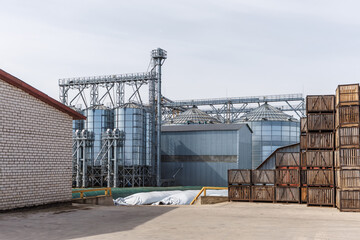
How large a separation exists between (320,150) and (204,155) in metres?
31.2

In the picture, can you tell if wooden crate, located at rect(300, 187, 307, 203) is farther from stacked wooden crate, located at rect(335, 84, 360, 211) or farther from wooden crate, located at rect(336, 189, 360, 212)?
wooden crate, located at rect(336, 189, 360, 212)

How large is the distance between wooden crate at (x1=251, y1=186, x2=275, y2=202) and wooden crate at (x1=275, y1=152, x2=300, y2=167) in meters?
1.51

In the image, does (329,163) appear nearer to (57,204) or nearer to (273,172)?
(273,172)

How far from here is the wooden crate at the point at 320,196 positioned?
2127 centimetres

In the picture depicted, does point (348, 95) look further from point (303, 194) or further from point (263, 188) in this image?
point (263, 188)

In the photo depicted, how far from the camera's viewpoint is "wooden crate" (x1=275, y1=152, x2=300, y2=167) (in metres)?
24.0

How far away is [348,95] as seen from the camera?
66.2 ft

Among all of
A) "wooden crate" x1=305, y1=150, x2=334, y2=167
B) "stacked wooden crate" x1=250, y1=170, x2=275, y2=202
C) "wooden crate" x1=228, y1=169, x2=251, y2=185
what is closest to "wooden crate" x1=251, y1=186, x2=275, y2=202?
"stacked wooden crate" x1=250, y1=170, x2=275, y2=202

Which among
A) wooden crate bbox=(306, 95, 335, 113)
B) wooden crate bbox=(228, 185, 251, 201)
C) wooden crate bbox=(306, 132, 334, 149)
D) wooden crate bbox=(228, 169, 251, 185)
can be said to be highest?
wooden crate bbox=(306, 95, 335, 113)

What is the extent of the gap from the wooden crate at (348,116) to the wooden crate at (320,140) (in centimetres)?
156

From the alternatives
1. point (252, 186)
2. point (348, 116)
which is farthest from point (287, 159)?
point (348, 116)

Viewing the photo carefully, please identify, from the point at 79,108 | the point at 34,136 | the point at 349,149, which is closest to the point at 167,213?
the point at 34,136

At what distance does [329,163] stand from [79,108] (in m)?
41.9

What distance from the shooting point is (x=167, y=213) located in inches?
693
